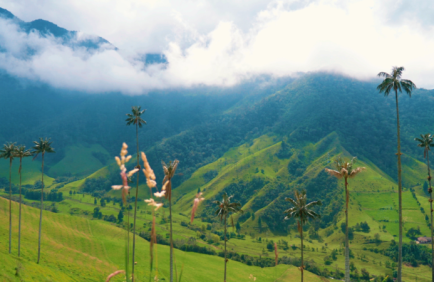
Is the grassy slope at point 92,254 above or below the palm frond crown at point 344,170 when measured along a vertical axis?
below

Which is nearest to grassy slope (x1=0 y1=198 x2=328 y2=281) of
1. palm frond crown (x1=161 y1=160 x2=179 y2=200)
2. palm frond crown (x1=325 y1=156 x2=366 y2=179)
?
palm frond crown (x1=161 y1=160 x2=179 y2=200)

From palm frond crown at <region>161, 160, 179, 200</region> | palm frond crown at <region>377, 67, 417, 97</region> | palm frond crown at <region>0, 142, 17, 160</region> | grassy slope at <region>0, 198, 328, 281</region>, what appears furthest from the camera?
grassy slope at <region>0, 198, 328, 281</region>

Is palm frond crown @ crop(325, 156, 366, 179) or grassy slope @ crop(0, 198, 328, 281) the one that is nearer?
palm frond crown @ crop(325, 156, 366, 179)

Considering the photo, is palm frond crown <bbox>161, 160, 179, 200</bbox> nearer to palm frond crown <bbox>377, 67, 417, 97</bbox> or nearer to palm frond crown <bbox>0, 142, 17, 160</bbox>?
palm frond crown <bbox>377, 67, 417, 97</bbox>

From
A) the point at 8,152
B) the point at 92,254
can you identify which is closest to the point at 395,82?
the point at 8,152

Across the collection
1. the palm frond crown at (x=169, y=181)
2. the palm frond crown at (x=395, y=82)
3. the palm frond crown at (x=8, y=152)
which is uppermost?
the palm frond crown at (x=395, y=82)

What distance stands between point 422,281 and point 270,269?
329 feet

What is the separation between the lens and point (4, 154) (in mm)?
70500

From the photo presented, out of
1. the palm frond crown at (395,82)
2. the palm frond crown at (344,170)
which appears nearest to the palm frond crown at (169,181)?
the palm frond crown at (344,170)

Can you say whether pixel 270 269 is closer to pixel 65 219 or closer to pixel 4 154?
pixel 65 219

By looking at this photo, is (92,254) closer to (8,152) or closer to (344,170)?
(8,152)

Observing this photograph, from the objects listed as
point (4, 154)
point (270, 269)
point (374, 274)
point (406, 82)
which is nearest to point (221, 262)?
point (270, 269)

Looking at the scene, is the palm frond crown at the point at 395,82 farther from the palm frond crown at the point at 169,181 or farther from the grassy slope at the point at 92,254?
the grassy slope at the point at 92,254

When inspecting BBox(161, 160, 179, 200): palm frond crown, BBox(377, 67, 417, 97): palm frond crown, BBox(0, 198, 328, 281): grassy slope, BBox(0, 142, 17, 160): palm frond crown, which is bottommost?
BBox(0, 198, 328, 281): grassy slope
